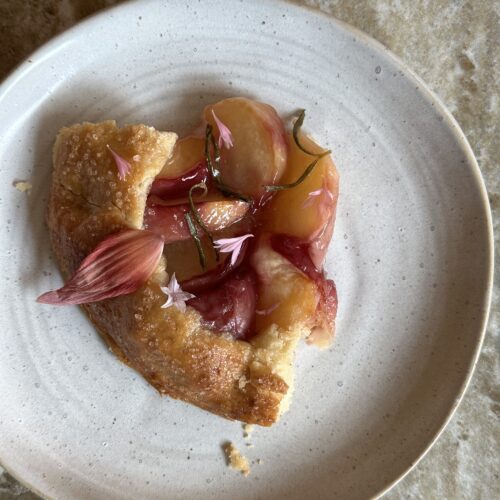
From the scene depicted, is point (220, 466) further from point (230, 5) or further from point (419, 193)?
point (230, 5)

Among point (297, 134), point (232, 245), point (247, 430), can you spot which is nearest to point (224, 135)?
point (297, 134)

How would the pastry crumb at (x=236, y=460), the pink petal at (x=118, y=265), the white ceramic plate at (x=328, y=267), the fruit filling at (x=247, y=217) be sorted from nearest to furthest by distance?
the pink petal at (x=118, y=265) < the fruit filling at (x=247, y=217) < the white ceramic plate at (x=328, y=267) < the pastry crumb at (x=236, y=460)

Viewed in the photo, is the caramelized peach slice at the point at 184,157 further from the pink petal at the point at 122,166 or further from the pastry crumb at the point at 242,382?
the pastry crumb at the point at 242,382

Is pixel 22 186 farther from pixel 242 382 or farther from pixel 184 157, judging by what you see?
pixel 242 382

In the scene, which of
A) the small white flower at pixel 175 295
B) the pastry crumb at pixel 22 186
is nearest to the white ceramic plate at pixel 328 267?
the pastry crumb at pixel 22 186

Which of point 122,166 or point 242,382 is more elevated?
point 122,166

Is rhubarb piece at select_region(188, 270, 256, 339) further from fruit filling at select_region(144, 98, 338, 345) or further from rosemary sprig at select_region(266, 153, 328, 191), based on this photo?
rosemary sprig at select_region(266, 153, 328, 191)

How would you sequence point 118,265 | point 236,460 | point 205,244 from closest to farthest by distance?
point 118,265 < point 205,244 < point 236,460
